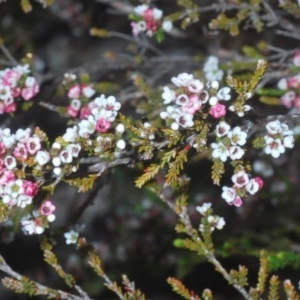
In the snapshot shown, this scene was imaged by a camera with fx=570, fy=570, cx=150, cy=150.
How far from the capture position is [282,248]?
2.37 m

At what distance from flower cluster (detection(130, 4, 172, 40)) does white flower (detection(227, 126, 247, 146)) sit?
740mm

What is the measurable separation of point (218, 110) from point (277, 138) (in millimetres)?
152

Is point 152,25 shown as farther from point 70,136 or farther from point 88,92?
point 70,136

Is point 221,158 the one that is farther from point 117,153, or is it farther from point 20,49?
point 20,49

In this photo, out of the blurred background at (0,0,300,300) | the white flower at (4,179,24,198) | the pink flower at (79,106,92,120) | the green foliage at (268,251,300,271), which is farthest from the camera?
the blurred background at (0,0,300,300)

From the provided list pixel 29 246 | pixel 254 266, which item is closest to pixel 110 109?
pixel 254 266

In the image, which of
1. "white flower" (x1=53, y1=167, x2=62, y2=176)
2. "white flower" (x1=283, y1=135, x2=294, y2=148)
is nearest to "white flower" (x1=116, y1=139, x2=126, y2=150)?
"white flower" (x1=53, y1=167, x2=62, y2=176)

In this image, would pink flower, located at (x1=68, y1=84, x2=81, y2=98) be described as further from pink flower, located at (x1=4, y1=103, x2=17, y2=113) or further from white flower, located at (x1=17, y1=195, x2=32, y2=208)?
white flower, located at (x1=17, y1=195, x2=32, y2=208)

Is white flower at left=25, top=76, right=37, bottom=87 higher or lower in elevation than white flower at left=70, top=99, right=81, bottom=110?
higher

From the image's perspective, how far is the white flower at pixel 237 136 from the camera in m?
1.30

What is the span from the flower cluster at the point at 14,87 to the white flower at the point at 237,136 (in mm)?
784

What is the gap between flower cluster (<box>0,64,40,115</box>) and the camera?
5.81 feet

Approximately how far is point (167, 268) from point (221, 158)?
171 centimetres

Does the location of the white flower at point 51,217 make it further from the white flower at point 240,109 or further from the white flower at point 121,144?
the white flower at point 240,109
